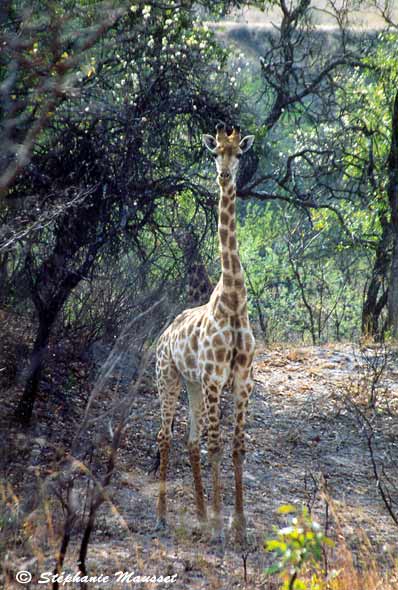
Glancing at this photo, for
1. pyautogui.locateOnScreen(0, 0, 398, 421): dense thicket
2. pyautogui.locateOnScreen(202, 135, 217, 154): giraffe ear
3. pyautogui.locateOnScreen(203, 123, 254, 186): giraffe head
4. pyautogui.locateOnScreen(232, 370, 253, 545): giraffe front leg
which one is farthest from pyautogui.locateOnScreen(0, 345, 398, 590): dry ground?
pyautogui.locateOnScreen(202, 135, 217, 154): giraffe ear

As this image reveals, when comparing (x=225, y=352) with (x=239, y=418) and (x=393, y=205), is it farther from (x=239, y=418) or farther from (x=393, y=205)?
(x=393, y=205)

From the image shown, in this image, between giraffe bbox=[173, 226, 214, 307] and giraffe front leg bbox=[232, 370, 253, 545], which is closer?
giraffe front leg bbox=[232, 370, 253, 545]

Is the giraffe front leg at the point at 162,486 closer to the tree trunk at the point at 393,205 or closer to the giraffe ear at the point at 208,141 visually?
the giraffe ear at the point at 208,141

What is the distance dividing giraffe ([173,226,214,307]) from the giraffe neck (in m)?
3.14

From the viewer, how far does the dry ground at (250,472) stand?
258 inches

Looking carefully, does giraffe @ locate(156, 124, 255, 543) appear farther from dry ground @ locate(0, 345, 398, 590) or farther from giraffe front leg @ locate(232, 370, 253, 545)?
dry ground @ locate(0, 345, 398, 590)

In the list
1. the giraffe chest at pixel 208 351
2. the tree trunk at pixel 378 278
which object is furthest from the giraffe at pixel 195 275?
the tree trunk at pixel 378 278

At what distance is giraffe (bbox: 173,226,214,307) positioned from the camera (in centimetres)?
1109

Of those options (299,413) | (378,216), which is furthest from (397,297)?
(299,413)

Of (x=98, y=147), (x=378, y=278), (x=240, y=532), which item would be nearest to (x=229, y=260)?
(x=240, y=532)

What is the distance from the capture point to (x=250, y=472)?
9.59 m

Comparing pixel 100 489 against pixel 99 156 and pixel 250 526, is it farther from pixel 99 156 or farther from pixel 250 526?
pixel 99 156

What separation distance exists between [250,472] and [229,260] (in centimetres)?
290

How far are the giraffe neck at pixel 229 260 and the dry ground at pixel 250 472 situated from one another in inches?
Result: 64.4
